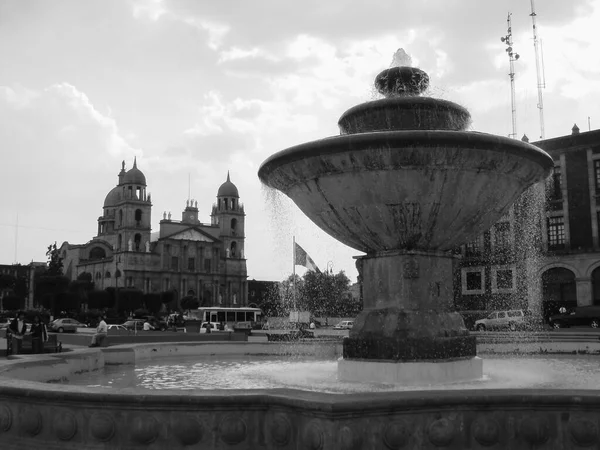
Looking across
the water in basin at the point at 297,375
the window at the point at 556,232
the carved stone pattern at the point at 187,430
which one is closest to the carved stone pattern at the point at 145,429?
the carved stone pattern at the point at 187,430

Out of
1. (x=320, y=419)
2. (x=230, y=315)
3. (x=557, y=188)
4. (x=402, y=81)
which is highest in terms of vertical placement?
(x=557, y=188)

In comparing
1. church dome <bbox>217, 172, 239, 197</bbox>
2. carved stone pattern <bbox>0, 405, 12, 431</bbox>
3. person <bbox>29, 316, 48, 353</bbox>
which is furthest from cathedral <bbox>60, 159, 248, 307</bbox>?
carved stone pattern <bbox>0, 405, 12, 431</bbox>

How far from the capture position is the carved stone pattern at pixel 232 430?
13.5 ft

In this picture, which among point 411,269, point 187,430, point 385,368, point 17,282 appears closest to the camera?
point 187,430

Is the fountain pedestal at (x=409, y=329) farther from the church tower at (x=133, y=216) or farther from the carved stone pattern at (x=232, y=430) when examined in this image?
the church tower at (x=133, y=216)

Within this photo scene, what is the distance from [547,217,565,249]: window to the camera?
42969mm

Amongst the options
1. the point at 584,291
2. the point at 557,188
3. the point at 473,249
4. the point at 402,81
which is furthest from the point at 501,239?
the point at 402,81

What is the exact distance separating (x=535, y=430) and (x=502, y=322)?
32235 mm

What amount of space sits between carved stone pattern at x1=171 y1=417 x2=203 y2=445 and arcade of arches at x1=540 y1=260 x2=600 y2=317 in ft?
131

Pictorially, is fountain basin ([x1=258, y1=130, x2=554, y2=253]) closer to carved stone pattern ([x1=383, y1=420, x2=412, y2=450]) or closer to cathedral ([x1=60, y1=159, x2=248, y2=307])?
carved stone pattern ([x1=383, y1=420, x2=412, y2=450])

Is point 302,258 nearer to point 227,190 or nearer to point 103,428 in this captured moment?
point 103,428

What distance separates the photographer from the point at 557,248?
140 ft

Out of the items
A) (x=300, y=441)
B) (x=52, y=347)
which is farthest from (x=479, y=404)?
(x=52, y=347)

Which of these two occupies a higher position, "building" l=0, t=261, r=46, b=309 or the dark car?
"building" l=0, t=261, r=46, b=309
